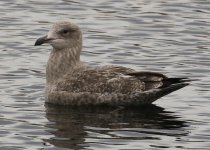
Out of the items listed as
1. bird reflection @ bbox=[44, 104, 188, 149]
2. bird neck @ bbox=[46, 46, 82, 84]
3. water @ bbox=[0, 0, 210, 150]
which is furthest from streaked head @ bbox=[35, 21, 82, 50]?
bird reflection @ bbox=[44, 104, 188, 149]

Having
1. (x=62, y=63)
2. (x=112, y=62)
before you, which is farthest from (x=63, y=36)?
(x=112, y=62)

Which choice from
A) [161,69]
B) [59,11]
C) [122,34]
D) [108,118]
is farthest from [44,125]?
[59,11]

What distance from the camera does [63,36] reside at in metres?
19.2

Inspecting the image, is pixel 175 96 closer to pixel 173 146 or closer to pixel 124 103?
pixel 124 103

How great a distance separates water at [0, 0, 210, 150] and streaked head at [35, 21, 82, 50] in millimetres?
961

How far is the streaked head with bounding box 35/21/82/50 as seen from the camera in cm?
1917

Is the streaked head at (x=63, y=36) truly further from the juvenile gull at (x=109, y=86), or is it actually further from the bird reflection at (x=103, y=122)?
the bird reflection at (x=103, y=122)

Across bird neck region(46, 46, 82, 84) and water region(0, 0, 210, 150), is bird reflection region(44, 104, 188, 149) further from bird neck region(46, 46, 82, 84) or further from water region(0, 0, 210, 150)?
bird neck region(46, 46, 82, 84)

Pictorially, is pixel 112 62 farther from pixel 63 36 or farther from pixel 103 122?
pixel 103 122

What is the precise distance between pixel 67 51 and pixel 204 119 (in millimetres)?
3054

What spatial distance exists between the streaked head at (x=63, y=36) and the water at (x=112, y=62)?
961mm

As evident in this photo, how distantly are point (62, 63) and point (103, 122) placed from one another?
202 centimetres

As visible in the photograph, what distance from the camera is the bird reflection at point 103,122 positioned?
1666 cm

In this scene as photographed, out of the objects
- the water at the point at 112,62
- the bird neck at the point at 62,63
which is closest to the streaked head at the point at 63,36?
the bird neck at the point at 62,63
